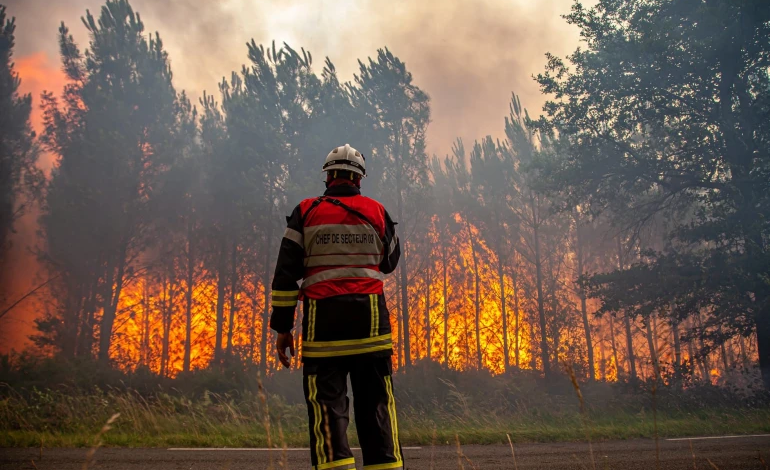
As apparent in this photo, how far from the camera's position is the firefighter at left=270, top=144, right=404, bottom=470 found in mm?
2764

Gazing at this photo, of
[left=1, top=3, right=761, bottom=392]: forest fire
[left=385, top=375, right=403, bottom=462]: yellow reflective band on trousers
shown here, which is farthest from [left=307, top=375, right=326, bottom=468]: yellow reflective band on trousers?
[left=1, top=3, right=761, bottom=392]: forest fire

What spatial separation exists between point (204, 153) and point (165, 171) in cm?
418

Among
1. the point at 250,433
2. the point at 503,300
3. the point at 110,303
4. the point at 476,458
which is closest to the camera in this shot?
the point at 476,458

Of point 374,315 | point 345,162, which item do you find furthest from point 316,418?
point 345,162

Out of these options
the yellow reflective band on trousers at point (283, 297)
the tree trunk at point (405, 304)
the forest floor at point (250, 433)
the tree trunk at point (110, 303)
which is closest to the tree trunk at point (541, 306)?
the tree trunk at point (405, 304)

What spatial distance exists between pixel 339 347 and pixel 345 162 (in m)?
1.26

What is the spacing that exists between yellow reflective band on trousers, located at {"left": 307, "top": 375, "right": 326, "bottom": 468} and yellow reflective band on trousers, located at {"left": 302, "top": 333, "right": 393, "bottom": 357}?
15 centimetres

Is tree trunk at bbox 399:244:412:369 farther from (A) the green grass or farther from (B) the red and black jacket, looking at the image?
(B) the red and black jacket

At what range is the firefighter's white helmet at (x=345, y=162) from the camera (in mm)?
3256

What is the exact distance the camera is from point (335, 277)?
9.77ft

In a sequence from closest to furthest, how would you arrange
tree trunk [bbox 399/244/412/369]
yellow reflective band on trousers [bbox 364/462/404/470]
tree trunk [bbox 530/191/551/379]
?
1. yellow reflective band on trousers [bbox 364/462/404/470]
2. tree trunk [bbox 399/244/412/369]
3. tree trunk [bbox 530/191/551/379]

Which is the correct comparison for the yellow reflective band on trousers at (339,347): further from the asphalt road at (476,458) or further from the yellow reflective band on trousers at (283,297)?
the asphalt road at (476,458)

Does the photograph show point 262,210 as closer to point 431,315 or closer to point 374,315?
point 431,315

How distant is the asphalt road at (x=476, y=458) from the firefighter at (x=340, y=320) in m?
2.52
